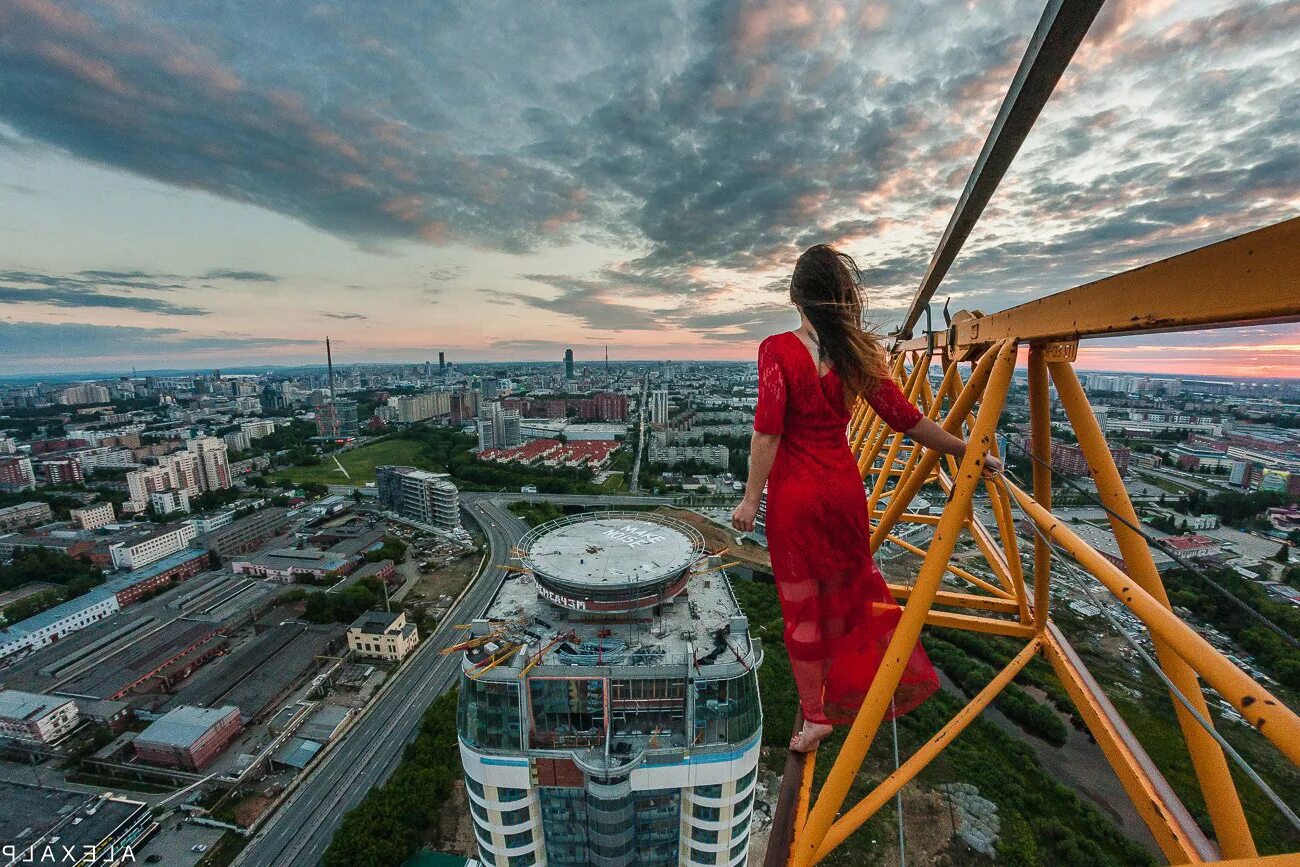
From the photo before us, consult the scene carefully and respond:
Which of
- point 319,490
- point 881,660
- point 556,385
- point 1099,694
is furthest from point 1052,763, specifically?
point 556,385

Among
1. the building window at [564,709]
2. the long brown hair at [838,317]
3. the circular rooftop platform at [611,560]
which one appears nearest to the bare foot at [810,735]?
the long brown hair at [838,317]

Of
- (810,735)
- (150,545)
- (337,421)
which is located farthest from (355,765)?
(337,421)

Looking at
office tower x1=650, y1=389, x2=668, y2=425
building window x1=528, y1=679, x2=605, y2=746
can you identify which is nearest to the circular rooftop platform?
building window x1=528, y1=679, x2=605, y2=746

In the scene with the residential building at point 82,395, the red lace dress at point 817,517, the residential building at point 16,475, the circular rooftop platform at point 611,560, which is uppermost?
the red lace dress at point 817,517

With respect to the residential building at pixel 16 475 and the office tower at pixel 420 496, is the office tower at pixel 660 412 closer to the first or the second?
the office tower at pixel 420 496

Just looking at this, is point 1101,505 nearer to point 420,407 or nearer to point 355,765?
point 355,765

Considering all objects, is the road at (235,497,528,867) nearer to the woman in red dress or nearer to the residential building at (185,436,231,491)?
the woman in red dress

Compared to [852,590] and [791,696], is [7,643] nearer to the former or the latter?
[791,696]
